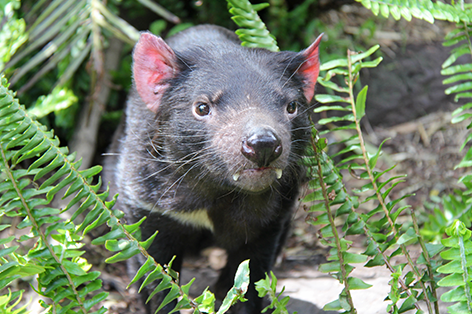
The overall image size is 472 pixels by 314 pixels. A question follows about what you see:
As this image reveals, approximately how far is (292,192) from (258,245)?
51 cm

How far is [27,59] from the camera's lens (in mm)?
5121

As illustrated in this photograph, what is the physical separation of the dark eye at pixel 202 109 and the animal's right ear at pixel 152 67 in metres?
0.38

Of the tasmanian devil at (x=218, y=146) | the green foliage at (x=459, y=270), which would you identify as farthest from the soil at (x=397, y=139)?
the green foliage at (x=459, y=270)

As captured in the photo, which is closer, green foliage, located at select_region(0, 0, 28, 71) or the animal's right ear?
the animal's right ear

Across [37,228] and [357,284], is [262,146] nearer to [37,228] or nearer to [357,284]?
[357,284]

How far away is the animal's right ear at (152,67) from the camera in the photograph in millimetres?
3049

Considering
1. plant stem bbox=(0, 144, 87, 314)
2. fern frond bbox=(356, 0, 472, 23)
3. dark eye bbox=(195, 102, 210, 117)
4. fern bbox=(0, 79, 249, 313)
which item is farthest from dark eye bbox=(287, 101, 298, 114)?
plant stem bbox=(0, 144, 87, 314)

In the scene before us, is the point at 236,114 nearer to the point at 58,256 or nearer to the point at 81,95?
the point at 58,256

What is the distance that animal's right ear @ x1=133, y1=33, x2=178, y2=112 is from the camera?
3049 mm

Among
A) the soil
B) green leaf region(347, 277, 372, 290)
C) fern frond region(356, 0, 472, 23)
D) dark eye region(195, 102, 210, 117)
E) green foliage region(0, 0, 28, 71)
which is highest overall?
green foliage region(0, 0, 28, 71)

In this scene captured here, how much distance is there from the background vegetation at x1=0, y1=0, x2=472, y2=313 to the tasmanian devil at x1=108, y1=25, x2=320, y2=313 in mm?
244

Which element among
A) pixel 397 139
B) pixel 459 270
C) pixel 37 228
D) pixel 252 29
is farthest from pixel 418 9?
pixel 397 139

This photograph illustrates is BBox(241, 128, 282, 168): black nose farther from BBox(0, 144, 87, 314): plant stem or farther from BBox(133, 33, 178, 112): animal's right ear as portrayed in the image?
BBox(0, 144, 87, 314): plant stem

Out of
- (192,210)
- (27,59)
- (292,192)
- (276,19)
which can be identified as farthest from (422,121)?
(27,59)
